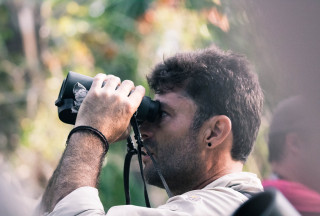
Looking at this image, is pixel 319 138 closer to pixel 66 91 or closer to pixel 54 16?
pixel 66 91

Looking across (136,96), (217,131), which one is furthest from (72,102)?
(217,131)

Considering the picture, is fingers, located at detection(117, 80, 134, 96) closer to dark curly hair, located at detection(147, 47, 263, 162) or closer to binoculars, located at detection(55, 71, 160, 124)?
binoculars, located at detection(55, 71, 160, 124)

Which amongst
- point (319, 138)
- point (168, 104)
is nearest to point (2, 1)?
point (168, 104)

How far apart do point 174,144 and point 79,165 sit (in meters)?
Result: 0.46

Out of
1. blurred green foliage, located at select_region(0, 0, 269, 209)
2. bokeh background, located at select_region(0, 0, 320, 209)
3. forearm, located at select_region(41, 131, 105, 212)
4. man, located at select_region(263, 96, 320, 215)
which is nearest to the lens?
forearm, located at select_region(41, 131, 105, 212)

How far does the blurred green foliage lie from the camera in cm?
737

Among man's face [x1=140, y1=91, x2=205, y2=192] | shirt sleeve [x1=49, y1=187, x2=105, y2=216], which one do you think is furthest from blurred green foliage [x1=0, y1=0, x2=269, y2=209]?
shirt sleeve [x1=49, y1=187, x2=105, y2=216]

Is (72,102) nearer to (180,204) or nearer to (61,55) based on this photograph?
(180,204)

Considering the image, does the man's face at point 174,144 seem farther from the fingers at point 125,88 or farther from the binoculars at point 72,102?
the fingers at point 125,88

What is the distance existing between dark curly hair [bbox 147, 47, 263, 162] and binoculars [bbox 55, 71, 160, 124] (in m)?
0.20

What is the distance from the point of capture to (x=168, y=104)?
2199mm

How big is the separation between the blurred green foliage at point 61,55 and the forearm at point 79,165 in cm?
430

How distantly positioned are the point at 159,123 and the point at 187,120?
120mm

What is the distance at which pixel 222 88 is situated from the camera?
2172 mm
